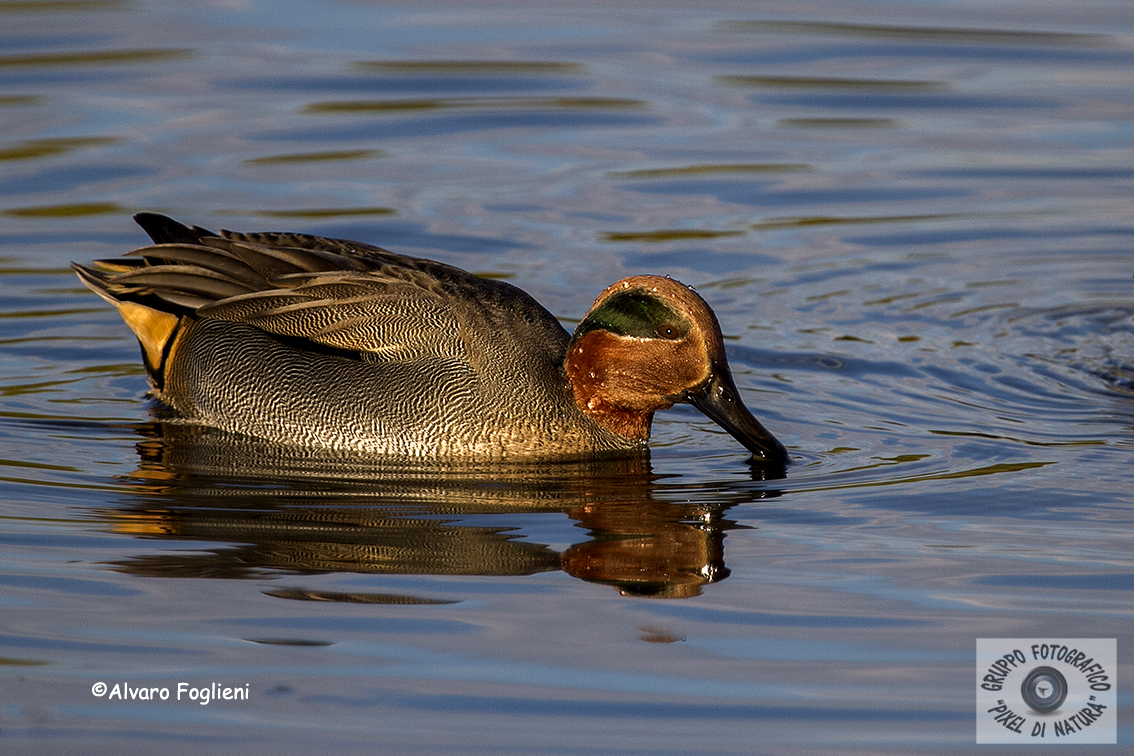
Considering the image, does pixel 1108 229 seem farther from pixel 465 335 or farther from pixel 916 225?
pixel 465 335

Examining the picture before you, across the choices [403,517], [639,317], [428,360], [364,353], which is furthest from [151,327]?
[639,317]

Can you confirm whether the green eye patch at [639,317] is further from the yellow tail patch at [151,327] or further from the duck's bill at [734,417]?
the yellow tail patch at [151,327]

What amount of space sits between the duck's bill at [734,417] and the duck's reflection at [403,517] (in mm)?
388

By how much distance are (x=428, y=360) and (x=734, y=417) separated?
1.38 m

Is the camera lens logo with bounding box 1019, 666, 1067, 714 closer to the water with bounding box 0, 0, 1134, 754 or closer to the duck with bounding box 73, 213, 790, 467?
the water with bounding box 0, 0, 1134, 754

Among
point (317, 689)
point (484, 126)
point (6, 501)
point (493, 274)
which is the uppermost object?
point (484, 126)

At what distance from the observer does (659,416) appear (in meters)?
8.21

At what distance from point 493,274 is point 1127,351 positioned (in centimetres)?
368

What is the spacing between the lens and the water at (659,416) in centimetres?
509

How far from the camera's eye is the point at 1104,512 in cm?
654

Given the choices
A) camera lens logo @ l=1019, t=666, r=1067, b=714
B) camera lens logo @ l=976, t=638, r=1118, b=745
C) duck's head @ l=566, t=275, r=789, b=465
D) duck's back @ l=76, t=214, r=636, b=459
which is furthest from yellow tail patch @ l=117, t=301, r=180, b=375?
camera lens logo @ l=1019, t=666, r=1067, b=714

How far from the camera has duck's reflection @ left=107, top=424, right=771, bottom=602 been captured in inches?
233

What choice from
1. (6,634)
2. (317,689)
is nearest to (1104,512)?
(317,689)

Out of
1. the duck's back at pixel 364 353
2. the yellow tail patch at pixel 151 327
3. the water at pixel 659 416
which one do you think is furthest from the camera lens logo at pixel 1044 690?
the yellow tail patch at pixel 151 327
